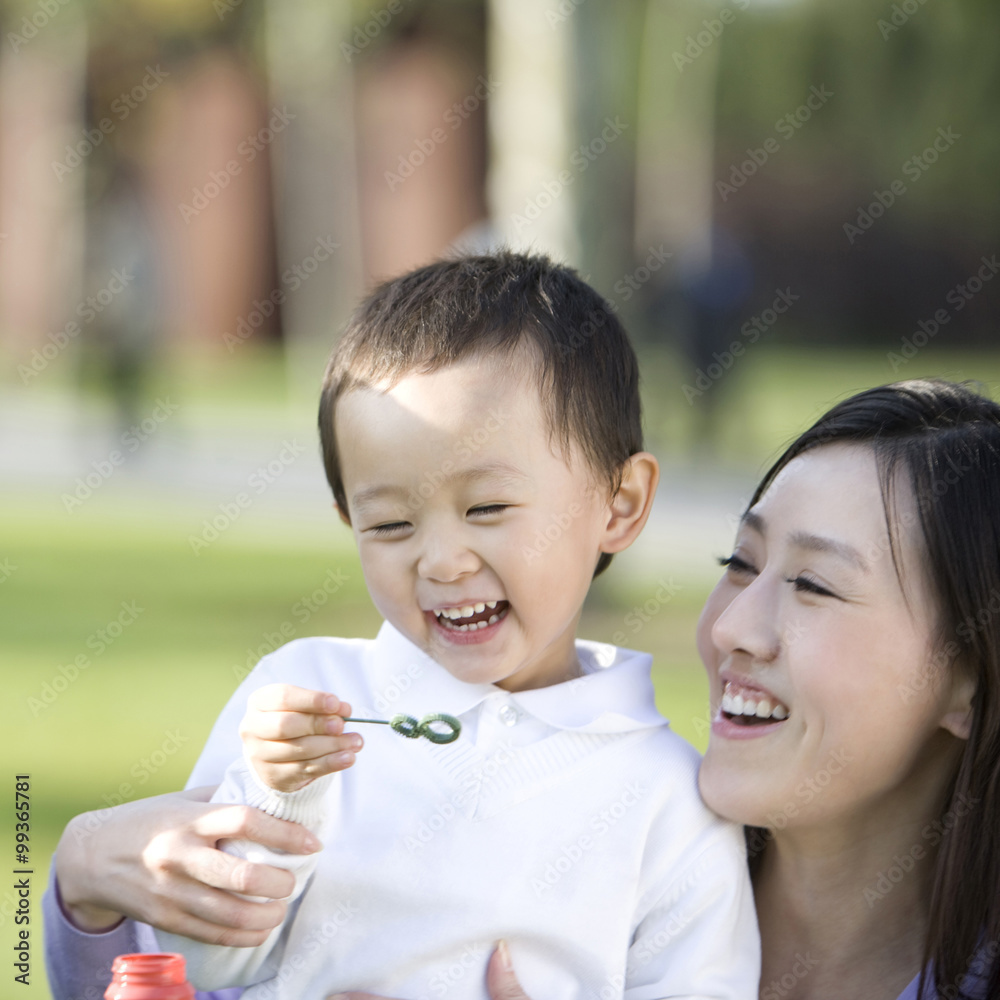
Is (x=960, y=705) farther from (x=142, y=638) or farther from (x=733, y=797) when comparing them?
(x=142, y=638)

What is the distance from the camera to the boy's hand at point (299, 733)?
170 centimetres

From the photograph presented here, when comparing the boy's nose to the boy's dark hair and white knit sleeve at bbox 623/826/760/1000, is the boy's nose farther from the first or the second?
white knit sleeve at bbox 623/826/760/1000

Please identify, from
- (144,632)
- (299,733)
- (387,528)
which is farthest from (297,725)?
(144,632)

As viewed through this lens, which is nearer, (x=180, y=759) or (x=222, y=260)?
(x=180, y=759)

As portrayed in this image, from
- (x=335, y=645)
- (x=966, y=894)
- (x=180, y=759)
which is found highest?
(x=335, y=645)

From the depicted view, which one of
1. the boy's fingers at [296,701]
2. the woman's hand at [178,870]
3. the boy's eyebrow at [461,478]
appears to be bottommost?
the woman's hand at [178,870]

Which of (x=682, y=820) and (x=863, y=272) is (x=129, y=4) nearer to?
(x=682, y=820)

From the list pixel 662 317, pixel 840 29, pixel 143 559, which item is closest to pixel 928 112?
pixel 840 29

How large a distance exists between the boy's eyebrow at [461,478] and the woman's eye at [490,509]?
35mm

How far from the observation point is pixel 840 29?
1716 centimetres

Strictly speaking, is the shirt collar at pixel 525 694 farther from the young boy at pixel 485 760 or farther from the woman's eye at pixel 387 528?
the woman's eye at pixel 387 528

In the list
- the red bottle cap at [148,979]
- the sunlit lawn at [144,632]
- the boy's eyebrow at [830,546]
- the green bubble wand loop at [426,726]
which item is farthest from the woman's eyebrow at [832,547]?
the sunlit lawn at [144,632]

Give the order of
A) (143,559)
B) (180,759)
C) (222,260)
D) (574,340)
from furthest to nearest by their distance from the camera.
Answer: (222,260) → (143,559) → (180,759) → (574,340)

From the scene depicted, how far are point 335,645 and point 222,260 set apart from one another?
69.2 feet
